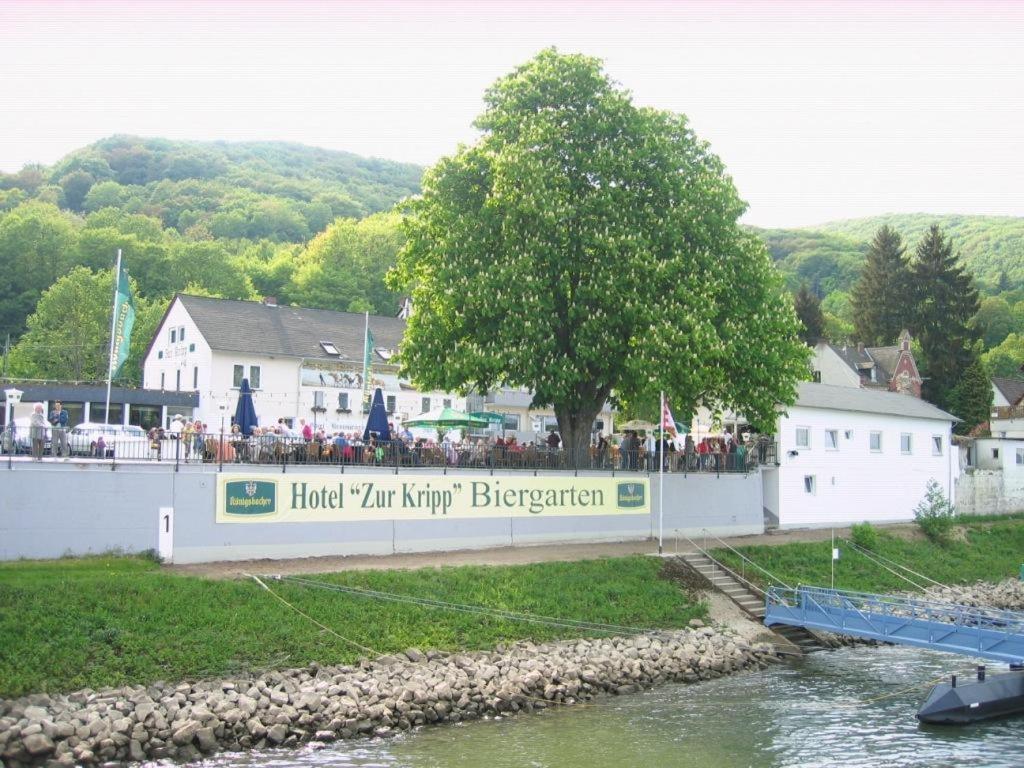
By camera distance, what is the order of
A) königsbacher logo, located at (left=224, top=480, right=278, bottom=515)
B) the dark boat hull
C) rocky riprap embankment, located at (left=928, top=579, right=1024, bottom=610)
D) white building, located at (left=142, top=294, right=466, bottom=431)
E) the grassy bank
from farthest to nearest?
white building, located at (left=142, top=294, right=466, bottom=431)
rocky riprap embankment, located at (left=928, top=579, right=1024, bottom=610)
the grassy bank
königsbacher logo, located at (left=224, top=480, right=278, bottom=515)
the dark boat hull

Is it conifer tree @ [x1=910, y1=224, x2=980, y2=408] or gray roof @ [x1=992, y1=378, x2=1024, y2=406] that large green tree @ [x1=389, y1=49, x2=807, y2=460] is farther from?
gray roof @ [x1=992, y1=378, x2=1024, y2=406]

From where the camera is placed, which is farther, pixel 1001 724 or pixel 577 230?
pixel 577 230

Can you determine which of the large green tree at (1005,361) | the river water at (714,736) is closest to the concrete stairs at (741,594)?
the river water at (714,736)

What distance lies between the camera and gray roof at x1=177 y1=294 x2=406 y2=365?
54.3m

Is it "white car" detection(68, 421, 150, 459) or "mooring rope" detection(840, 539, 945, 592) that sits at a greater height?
"white car" detection(68, 421, 150, 459)

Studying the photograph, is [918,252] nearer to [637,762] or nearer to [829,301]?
[829,301]

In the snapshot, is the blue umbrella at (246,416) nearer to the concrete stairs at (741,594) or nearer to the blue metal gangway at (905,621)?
the concrete stairs at (741,594)

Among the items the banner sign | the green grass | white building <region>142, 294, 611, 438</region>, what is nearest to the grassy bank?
the banner sign

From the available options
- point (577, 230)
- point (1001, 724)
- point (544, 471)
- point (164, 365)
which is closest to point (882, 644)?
point (1001, 724)

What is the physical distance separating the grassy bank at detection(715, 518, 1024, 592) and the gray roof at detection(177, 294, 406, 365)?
27.5 m

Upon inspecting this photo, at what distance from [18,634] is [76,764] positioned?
3.45m

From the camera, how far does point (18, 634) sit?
69.7ft

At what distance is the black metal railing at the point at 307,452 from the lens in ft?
87.2

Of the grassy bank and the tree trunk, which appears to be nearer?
the tree trunk
